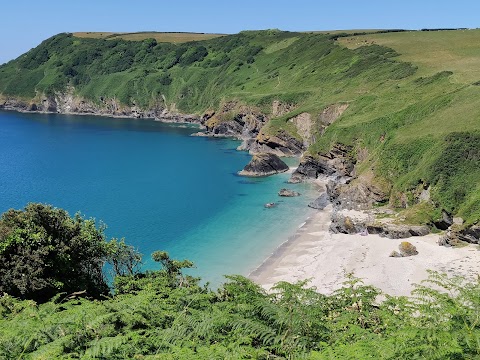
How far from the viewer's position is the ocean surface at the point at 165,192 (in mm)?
55969

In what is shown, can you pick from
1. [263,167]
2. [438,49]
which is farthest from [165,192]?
[438,49]

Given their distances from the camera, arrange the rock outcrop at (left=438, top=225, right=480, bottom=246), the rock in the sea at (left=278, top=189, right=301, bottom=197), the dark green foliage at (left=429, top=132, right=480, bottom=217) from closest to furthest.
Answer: the rock outcrop at (left=438, top=225, right=480, bottom=246) < the dark green foliage at (left=429, top=132, right=480, bottom=217) < the rock in the sea at (left=278, top=189, right=301, bottom=197)

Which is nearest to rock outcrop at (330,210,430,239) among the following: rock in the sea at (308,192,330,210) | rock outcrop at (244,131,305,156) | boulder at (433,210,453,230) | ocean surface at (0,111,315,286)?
boulder at (433,210,453,230)

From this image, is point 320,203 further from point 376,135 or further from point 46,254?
→ point 46,254

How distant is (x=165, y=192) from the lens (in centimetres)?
8275

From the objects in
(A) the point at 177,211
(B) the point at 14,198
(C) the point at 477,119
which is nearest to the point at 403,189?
(C) the point at 477,119

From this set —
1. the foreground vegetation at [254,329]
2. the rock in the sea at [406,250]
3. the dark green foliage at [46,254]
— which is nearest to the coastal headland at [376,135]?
the rock in the sea at [406,250]

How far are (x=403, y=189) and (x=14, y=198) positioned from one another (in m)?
65.9

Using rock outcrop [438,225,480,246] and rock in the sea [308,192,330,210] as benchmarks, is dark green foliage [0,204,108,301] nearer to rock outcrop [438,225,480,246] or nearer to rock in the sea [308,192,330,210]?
rock outcrop [438,225,480,246]

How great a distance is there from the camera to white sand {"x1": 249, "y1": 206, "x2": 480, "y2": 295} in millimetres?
40875

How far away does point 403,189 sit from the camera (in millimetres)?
60156

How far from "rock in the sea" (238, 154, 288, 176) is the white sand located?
1513 inches

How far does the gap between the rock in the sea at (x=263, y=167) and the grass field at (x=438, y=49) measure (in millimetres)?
40502

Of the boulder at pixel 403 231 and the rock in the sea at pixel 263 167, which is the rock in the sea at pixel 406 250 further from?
the rock in the sea at pixel 263 167
